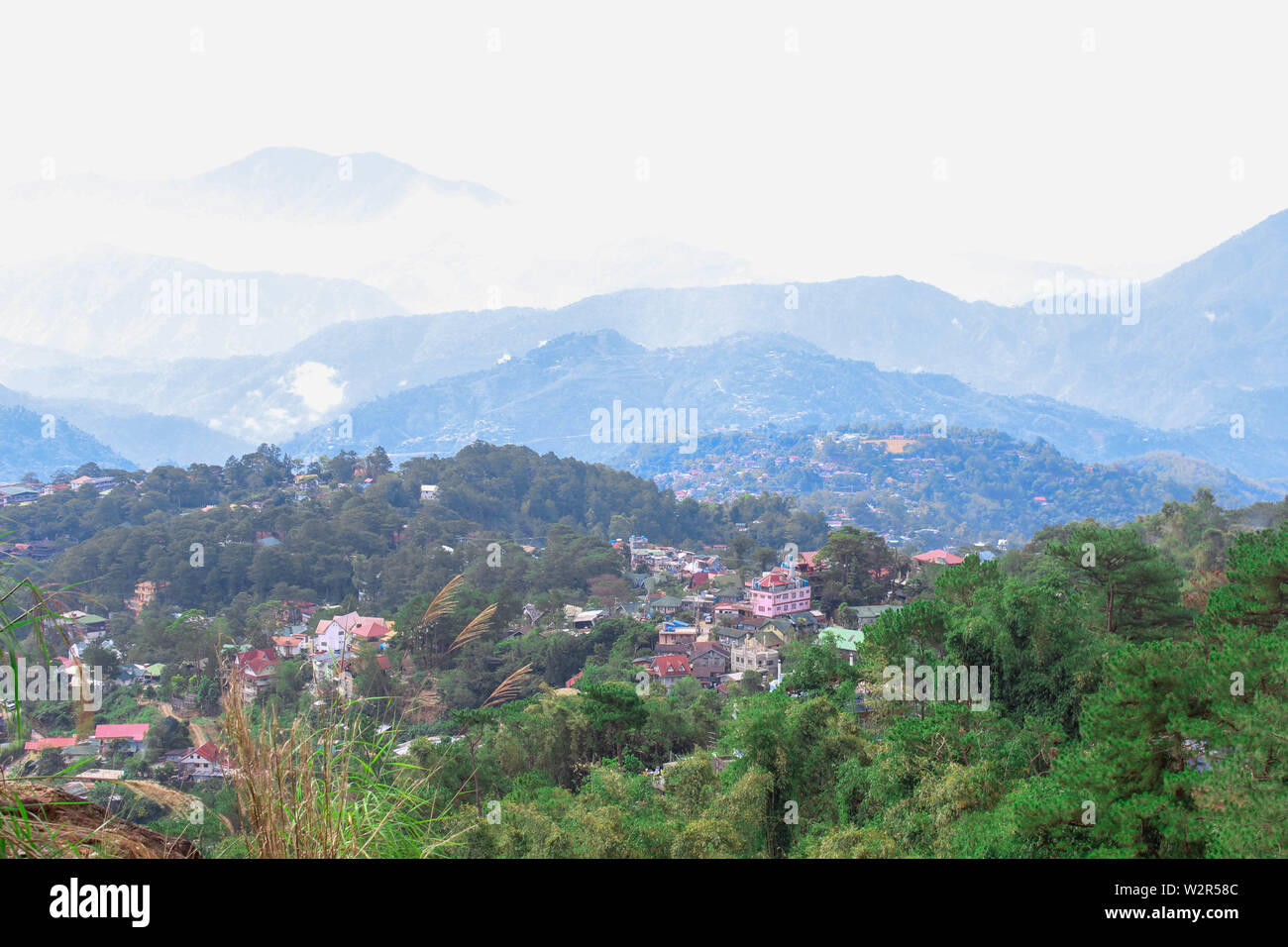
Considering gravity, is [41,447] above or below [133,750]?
above

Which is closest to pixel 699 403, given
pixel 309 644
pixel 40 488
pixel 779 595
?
pixel 40 488

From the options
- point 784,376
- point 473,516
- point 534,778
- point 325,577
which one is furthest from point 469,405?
point 534,778

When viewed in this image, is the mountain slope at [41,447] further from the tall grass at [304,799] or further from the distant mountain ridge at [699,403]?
the tall grass at [304,799]

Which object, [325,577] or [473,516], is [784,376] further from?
[325,577]

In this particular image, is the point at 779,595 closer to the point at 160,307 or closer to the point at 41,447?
the point at 41,447

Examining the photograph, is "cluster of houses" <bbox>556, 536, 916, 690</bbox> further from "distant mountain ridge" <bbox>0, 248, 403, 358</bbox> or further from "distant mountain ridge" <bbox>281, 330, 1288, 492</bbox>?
"distant mountain ridge" <bbox>0, 248, 403, 358</bbox>

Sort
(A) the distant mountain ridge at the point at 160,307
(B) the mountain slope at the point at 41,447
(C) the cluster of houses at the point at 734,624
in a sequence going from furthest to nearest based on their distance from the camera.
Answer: (A) the distant mountain ridge at the point at 160,307, (B) the mountain slope at the point at 41,447, (C) the cluster of houses at the point at 734,624

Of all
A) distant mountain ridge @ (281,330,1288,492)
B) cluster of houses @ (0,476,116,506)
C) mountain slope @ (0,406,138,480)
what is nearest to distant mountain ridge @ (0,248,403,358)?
distant mountain ridge @ (281,330,1288,492)

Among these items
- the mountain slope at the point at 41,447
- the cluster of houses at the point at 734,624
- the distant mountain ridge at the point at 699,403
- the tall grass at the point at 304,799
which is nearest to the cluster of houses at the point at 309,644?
the cluster of houses at the point at 734,624
